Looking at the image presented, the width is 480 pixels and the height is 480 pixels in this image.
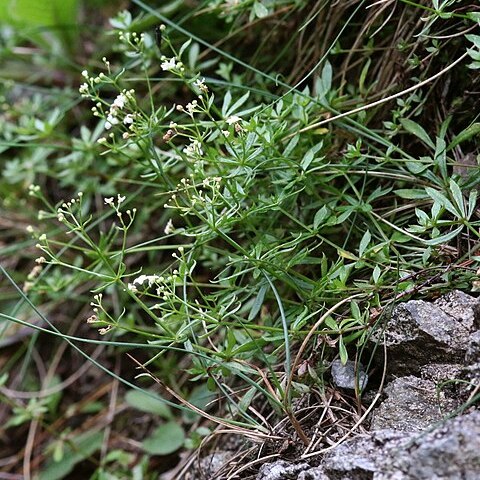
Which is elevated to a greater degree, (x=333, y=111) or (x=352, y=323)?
(x=333, y=111)

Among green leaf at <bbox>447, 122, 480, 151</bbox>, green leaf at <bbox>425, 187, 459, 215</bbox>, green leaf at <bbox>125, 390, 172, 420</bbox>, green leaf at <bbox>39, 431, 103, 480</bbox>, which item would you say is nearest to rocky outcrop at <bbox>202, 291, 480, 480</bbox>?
green leaf at <bbox>425, 187, 459, 215</bbox>

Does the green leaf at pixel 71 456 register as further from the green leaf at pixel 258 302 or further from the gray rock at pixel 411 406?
the gray rock at pixel 411 406

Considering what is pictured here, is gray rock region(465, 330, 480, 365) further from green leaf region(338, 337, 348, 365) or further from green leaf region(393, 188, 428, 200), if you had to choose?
green leaf region(393, 188, 428, 200)

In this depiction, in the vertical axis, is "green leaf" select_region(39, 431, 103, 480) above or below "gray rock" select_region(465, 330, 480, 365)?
below

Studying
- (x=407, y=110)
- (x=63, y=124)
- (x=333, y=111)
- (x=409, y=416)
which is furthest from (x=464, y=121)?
(x=63, y=124)

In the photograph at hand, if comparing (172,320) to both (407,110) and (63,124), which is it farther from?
(63,124)

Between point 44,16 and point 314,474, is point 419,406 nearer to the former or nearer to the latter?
point 314,474

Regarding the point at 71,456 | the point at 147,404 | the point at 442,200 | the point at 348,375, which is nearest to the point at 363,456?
the point at 348,375
